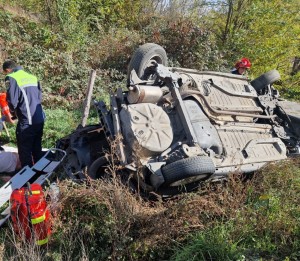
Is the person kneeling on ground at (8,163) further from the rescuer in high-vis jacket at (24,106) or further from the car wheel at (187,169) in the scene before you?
the car wheel at (187,169)

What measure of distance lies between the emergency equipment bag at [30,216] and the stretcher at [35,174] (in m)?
0.73

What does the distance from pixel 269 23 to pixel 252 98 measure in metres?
5.52

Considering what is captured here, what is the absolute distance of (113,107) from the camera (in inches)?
161

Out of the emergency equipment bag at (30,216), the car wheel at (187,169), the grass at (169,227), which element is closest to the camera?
the grass at (169,227)

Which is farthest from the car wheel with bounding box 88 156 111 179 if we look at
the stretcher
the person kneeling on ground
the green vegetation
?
the person kneeling on ground

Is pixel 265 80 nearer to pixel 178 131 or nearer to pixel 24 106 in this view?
pixel 178 131

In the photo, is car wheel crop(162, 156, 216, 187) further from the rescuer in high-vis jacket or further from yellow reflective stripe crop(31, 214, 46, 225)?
the rescuer in high-vis jacket

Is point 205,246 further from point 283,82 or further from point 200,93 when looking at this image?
point 283,82

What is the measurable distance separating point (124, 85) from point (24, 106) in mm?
4462

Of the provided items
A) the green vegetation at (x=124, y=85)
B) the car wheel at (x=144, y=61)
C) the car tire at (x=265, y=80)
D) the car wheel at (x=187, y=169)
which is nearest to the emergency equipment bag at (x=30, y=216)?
the green vegetation at (x=124, y=85)

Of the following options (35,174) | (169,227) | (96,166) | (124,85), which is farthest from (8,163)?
(124,85)

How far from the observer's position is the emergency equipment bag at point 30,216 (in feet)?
10.4

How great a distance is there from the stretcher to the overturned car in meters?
0.17

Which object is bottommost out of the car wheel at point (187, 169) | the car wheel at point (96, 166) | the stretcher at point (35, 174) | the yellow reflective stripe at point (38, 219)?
the car wheel at point (187, 169)
